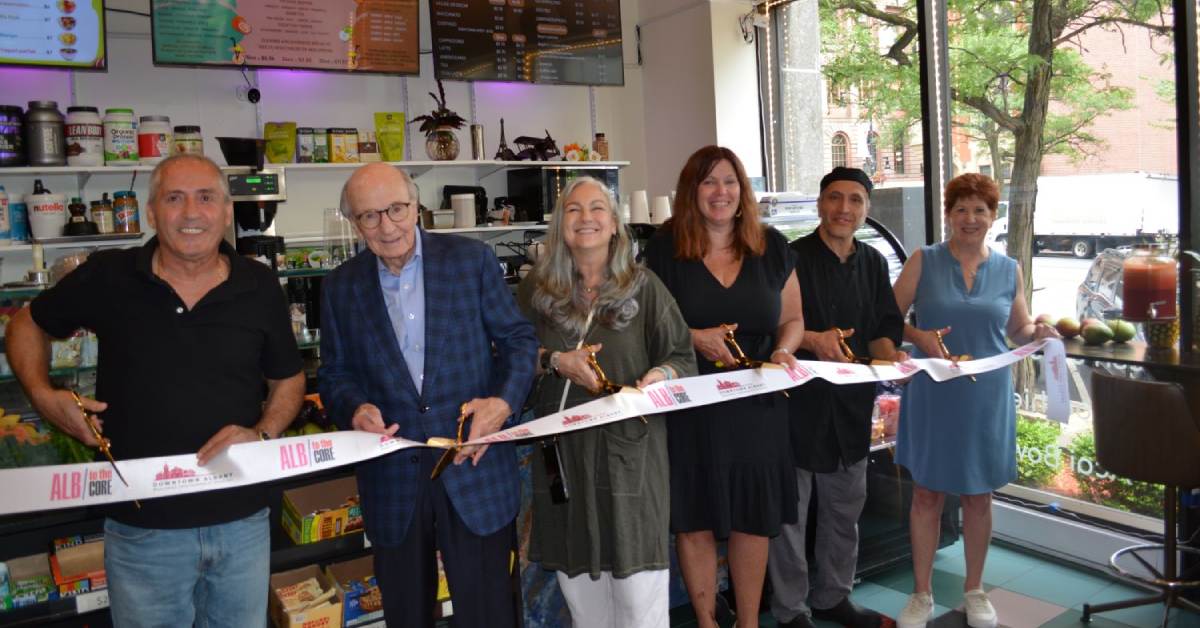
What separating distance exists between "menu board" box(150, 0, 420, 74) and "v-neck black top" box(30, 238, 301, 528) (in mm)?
2965

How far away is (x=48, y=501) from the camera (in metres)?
2.10

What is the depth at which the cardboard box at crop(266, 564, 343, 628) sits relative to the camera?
111 inches

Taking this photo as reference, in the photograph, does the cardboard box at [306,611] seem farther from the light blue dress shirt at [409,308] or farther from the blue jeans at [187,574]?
the light blue dress shirt at [409,308]

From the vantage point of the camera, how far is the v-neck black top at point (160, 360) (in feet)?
7.01

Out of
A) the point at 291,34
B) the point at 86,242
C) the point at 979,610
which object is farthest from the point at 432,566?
the point at 291,34

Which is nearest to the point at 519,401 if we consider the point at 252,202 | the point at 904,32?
the point at 252,202

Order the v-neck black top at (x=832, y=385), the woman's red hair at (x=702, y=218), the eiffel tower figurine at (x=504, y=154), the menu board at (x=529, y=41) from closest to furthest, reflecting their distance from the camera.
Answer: the woman's red hair at (x=702, y=218), the v-neck black top at (x=832, y=385), the menu board at (x=529, y=41), the eiffel tower figurine at (x=504, y=154)

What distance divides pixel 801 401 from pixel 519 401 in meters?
1.39

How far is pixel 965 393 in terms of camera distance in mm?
3457

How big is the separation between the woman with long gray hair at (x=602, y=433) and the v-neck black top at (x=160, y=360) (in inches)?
33.1

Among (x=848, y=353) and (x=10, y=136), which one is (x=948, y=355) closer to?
(x=848, y=353)

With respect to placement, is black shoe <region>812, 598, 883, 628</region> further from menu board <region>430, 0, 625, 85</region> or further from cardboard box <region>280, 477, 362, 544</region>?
menu board <region>430, 0, 625, 85</region>

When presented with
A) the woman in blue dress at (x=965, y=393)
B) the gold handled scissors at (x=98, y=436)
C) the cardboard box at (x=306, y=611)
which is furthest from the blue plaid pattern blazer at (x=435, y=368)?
the woman in blue dress at (x=965, y=393)

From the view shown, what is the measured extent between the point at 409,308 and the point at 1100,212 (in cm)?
378
